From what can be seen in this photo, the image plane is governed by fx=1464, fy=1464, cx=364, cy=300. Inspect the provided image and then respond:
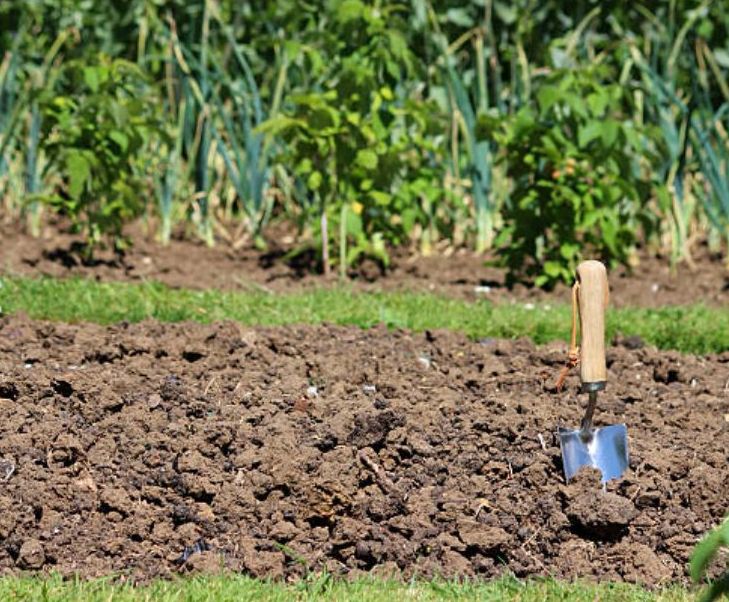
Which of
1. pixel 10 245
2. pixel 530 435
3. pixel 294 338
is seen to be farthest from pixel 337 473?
pixel 10 245

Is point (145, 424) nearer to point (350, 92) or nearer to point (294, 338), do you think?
point (294, 338)

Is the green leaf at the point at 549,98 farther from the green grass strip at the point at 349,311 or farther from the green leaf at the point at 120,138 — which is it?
the green leaf at the point at 120,138

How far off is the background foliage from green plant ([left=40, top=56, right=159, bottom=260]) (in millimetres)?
12

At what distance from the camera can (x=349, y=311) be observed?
6387 millimetres

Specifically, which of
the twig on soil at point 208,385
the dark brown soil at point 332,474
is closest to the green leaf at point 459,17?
the dark brown soil at point 332,474

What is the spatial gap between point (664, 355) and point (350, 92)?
2.57 m

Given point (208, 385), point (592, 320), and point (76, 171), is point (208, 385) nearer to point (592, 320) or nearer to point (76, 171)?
point (592, 320)

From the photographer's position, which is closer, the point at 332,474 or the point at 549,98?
the point at 332,474

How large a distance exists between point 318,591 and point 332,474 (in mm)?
474

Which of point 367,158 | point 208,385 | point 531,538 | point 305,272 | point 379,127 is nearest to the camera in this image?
point 531,538

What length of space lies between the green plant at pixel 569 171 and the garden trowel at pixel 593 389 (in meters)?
3.28

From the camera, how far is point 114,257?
812 cm

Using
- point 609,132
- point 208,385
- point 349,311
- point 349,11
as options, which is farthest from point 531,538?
point 349,11

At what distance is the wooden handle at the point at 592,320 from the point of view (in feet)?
12.8
